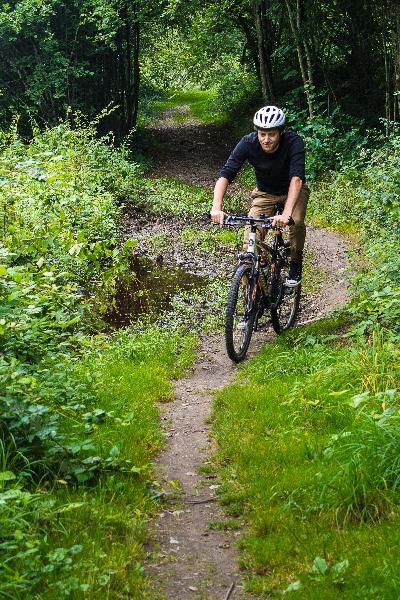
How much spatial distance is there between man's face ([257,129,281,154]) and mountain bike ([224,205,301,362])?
0.73m

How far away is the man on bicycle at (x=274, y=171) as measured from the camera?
7.25 m

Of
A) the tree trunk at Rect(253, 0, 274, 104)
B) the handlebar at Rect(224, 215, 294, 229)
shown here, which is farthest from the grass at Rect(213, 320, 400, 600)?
the tree trunk at Rect(253, 0, 274, 104)

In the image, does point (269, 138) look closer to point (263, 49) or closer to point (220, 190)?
point (220, 190)

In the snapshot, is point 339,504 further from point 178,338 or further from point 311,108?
point 311,108

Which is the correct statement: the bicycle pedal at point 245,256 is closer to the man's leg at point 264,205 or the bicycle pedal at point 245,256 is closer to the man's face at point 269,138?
the man's leg at point 264,205

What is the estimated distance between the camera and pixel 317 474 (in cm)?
425

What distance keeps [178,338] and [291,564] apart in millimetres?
5252

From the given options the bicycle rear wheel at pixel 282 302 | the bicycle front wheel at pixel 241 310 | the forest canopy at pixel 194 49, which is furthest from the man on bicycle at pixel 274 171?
the forest canopy at pixel 194 49

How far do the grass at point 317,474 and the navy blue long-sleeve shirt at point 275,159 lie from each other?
212 cm

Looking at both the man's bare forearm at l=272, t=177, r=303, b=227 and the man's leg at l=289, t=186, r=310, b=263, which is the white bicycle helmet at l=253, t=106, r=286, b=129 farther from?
the man's leg at l=289, t=186, r=310, b=263

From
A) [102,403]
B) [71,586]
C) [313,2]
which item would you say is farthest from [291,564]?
[313,2]

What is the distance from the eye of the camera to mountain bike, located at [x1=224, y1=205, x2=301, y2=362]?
7.31 m

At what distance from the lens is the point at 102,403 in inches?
229

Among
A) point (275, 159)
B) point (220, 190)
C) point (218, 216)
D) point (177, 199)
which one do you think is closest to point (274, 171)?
point (275, 159)
